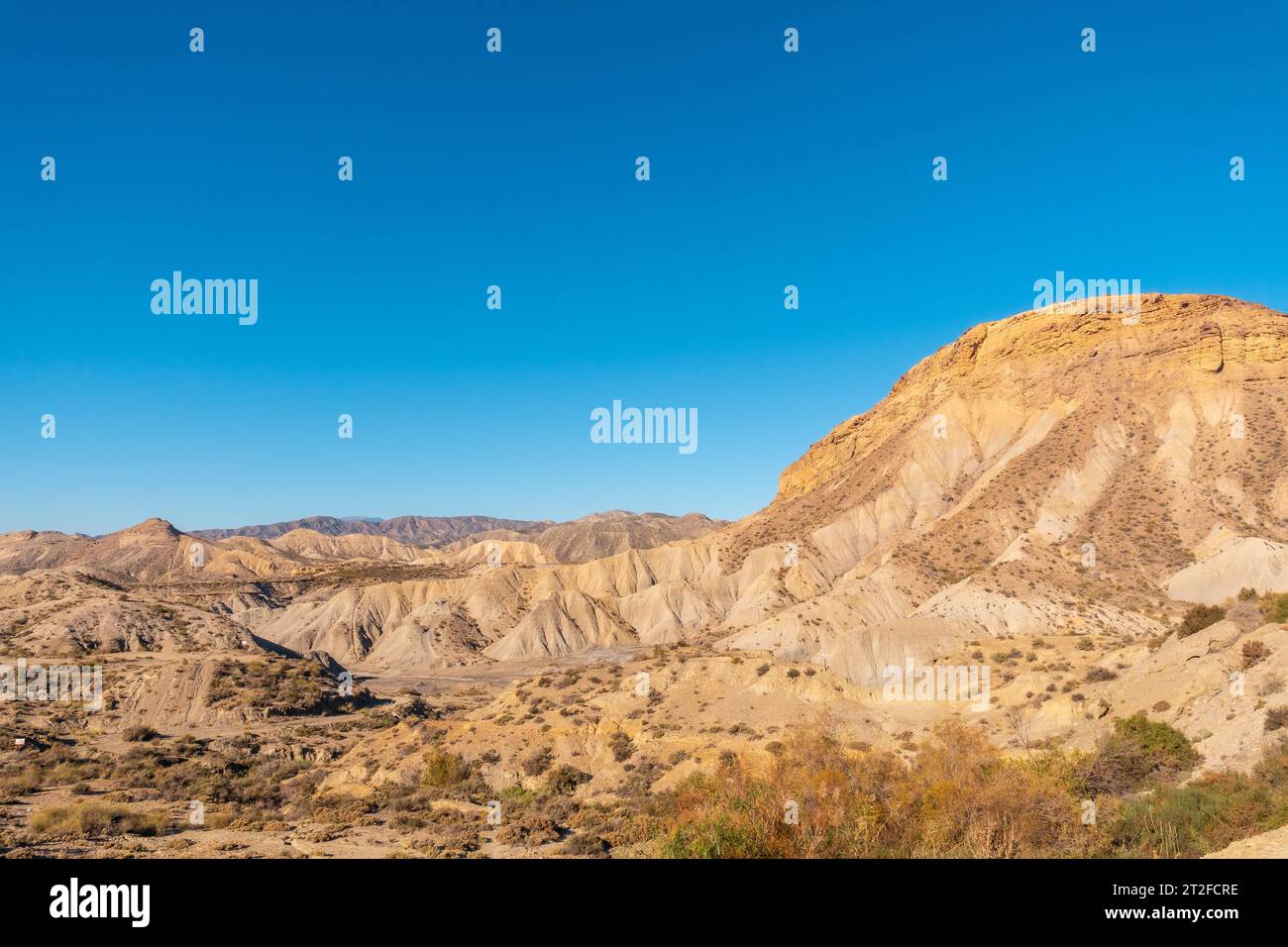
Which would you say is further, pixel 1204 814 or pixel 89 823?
pixel 89 823

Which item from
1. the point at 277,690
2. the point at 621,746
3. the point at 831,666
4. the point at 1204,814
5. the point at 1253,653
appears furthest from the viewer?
the point at 277,690

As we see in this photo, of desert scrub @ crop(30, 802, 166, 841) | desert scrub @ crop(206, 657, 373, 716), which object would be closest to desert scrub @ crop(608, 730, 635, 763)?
desert scrub @ crop(30, 802, 166, 841)

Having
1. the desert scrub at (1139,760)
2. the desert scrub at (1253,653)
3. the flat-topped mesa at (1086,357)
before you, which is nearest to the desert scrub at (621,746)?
the desert scrub at (1139,760)

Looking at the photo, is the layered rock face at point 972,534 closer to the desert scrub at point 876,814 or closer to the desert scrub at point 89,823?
A: the desert scrub at point 876,814

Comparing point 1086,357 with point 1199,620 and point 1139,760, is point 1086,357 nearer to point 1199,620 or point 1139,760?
point 1199,620

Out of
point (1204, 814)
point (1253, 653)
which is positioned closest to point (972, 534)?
point (1253, 653)
